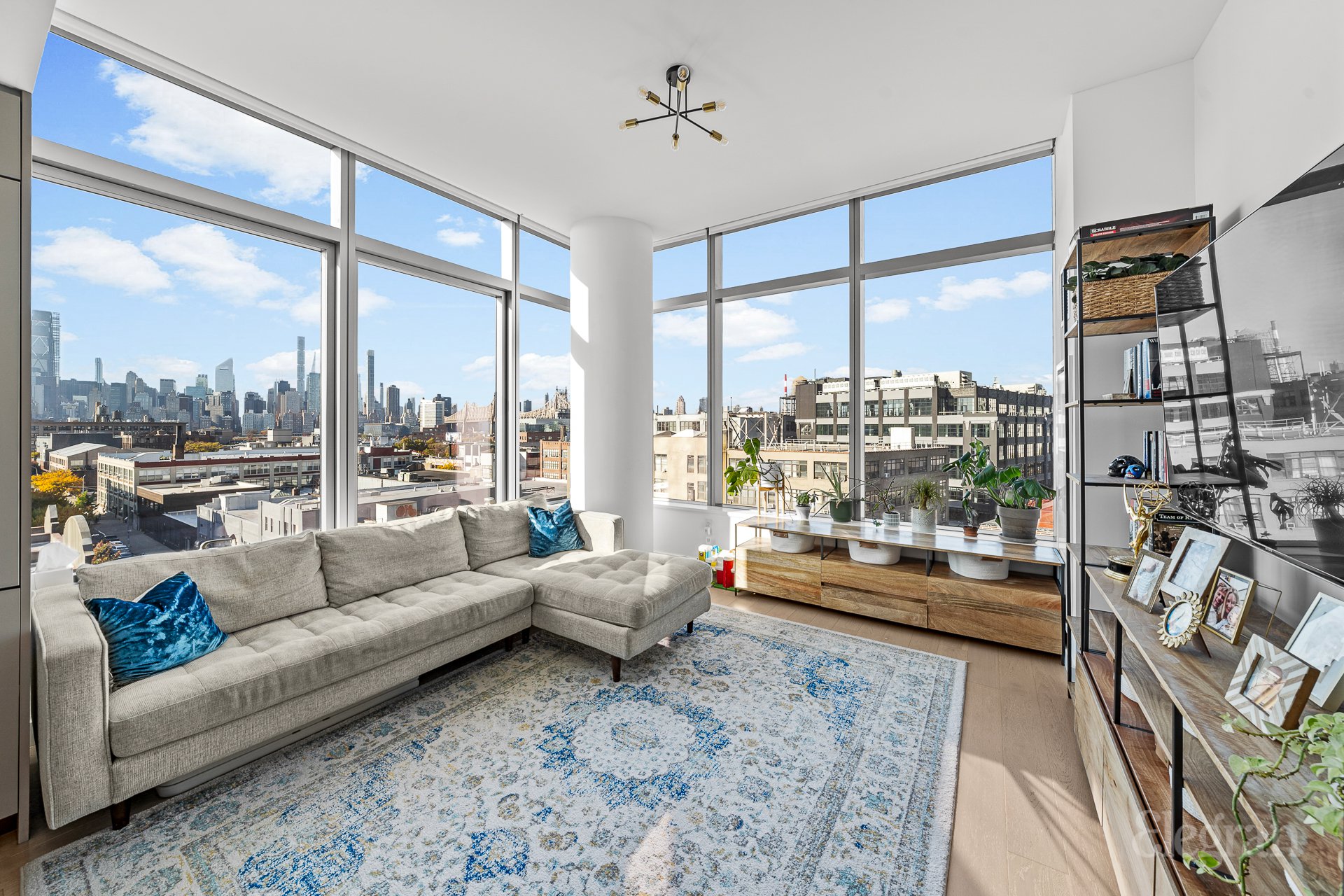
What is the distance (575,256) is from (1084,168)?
3369 mm

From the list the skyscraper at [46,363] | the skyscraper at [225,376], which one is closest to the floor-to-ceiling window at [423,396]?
the skyscraper at [225,376]

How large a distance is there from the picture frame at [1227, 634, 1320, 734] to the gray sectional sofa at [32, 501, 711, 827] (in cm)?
206

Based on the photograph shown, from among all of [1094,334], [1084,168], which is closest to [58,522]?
[1094,334]

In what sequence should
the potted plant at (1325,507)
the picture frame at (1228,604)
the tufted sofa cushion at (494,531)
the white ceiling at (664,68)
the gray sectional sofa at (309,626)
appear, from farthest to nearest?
the tufted sofa cushion at (494,531)
the white ceiling at (664,68)
the gray sectional sofa at (309,626)
the picture frame at (1228,604)
the potted plant at (1325,507)

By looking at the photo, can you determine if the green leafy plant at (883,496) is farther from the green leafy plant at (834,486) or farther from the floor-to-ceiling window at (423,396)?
the floor-to-ceiling window at (423,396)

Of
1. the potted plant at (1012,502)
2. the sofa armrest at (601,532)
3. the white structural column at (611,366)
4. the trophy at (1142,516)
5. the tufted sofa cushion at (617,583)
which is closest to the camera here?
the trophy at (1142,516)

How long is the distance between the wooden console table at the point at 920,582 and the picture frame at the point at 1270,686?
6.33ft

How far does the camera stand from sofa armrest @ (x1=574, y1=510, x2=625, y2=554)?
375cm

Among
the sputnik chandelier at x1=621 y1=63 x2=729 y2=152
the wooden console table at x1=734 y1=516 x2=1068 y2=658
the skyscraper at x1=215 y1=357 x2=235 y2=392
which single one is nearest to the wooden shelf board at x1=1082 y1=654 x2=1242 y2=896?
the wooden console table at x1=734 y1=516 x2=1068 y2=658

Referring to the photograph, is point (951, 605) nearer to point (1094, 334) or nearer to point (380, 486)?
point (1094, 334)

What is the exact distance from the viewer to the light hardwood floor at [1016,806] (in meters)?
1.54

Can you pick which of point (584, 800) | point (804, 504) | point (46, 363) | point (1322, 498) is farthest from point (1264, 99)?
point (46, 363)

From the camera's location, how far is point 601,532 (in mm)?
3807

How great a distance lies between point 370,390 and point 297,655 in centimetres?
190
